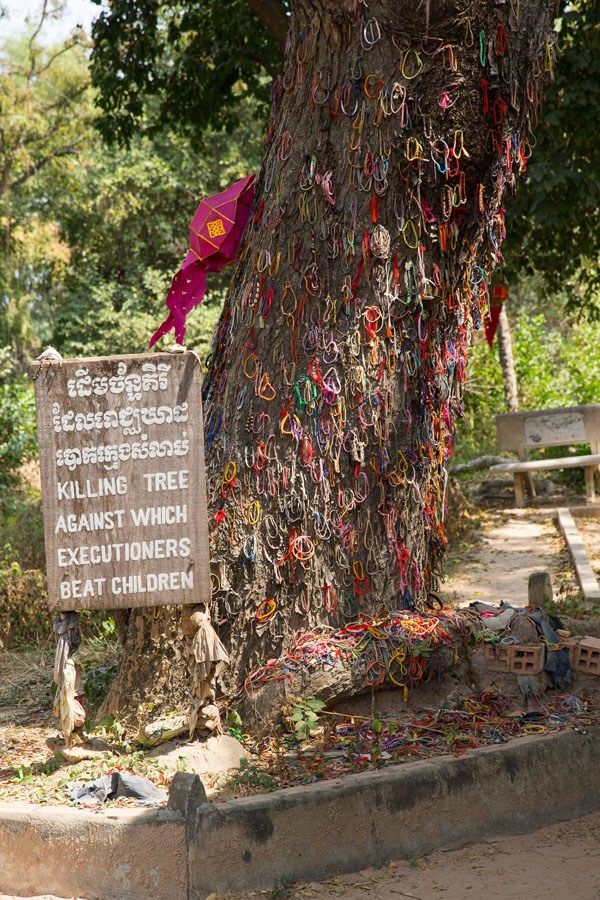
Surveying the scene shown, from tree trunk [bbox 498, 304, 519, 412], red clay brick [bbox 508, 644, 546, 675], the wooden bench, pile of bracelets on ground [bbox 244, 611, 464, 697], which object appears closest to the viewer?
pile of bracelets on ground [bbox 244, 611, 464, 697]

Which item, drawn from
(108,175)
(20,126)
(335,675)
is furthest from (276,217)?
(108,175)

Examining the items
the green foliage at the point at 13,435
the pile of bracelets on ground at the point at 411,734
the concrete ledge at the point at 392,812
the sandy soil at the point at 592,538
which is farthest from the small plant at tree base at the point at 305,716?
the green foliage at the point at 13,435

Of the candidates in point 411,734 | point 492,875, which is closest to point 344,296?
point 411,734

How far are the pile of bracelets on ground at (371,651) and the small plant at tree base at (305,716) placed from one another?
0.46 feet

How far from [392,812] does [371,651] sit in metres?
0.85

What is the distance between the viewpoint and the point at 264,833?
3938 millimetres

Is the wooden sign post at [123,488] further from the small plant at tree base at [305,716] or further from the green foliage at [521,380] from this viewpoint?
the green foliage at [521,380]

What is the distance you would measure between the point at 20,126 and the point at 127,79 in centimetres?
967

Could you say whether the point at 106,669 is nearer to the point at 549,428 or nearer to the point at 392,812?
the point at 392,812

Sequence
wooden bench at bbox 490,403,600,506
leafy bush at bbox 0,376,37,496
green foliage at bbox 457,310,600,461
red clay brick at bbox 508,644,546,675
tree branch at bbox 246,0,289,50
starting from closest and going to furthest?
red clay brick at bbox 508,644,546,675 < tree branch at bbox 246,0,289,50 < wooden bench at bbox 490,403,600,506 < leafy bush at bbox 0,376,37,496 < green foliage at bbox 457,310,600,461

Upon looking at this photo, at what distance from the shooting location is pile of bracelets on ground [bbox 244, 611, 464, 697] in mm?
4723

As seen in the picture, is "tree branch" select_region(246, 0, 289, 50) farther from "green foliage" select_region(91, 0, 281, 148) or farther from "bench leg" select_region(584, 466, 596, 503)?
"bench leg" select_region(584, 466, 596, 503)

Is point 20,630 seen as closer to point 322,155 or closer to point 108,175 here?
point 322,155

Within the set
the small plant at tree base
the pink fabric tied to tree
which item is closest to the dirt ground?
the small plant at tree base
